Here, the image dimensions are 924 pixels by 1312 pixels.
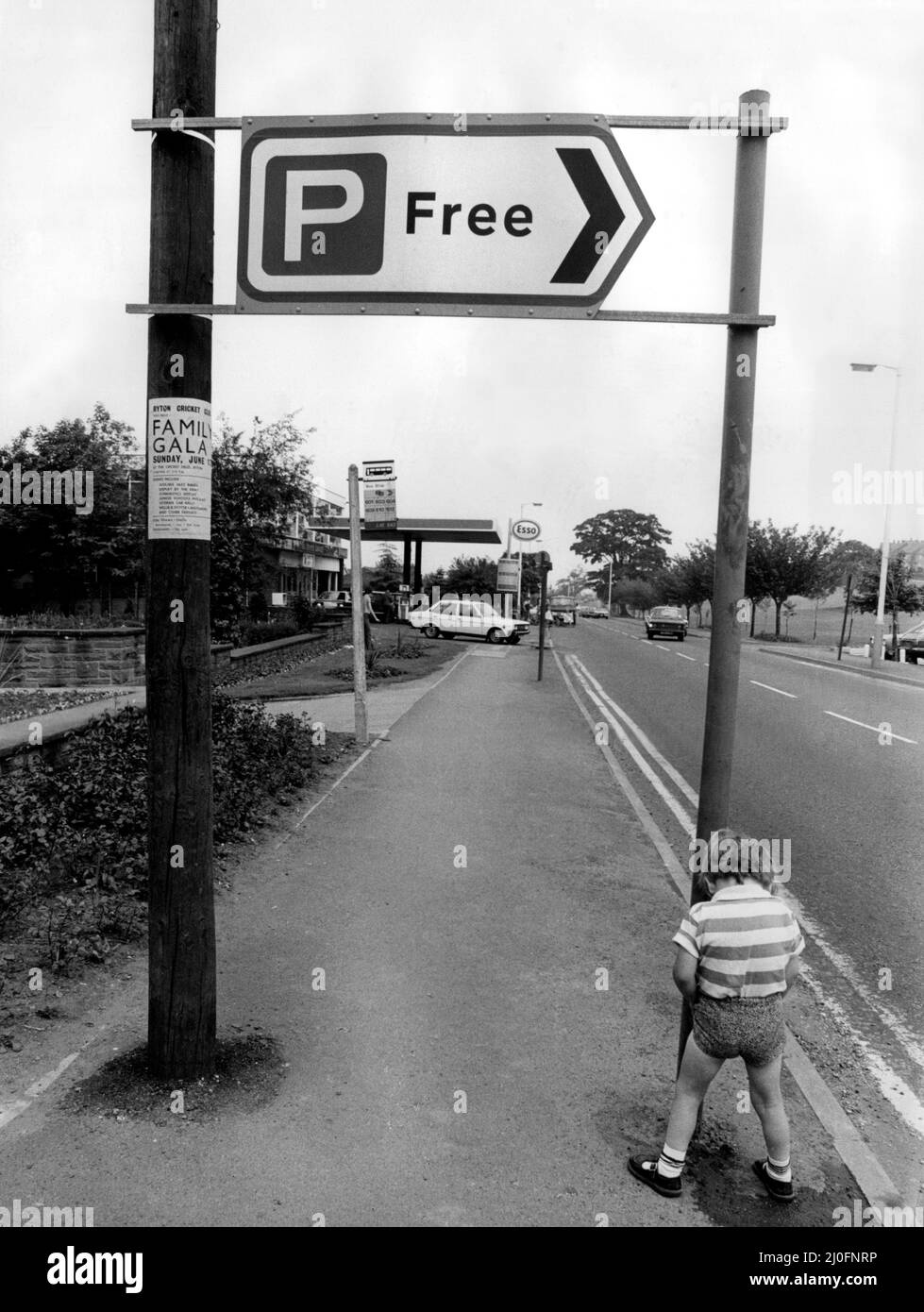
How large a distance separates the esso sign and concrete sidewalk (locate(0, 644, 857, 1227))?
3102 centimetres

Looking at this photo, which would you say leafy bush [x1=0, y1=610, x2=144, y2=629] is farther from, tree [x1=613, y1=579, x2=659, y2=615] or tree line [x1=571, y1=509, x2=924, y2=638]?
tree [x1=613, y1=579, x2=659, y2=615]

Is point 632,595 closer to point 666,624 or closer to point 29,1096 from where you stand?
point 666,624

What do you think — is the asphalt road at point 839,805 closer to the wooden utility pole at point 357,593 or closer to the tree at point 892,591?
the wooden utility pole at point 357,593

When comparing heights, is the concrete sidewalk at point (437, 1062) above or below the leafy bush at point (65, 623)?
below

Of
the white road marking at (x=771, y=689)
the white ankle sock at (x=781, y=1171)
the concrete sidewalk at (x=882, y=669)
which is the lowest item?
the concrete sidewalk at (x=882, y=669)

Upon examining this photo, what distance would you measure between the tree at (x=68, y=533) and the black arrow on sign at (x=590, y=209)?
945 inches

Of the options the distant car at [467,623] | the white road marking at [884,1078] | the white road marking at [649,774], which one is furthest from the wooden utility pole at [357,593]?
the distant car at [467,623]

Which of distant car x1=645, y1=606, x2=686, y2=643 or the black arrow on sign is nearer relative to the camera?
the black arrow on sign

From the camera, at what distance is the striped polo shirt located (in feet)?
10.7

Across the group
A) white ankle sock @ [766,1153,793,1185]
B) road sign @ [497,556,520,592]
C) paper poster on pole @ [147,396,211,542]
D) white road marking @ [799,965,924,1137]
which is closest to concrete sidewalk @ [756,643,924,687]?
road sign @ [497,556,520,592]

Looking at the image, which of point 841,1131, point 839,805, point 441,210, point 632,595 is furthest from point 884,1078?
point 632,595

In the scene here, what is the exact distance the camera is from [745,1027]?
10.7 feet

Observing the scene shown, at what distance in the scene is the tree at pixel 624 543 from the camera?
5394 inches
